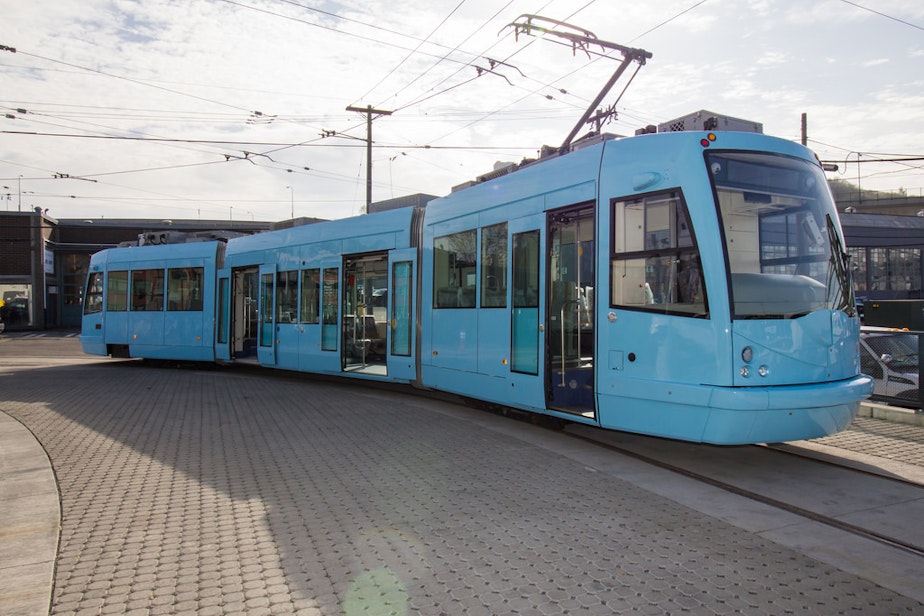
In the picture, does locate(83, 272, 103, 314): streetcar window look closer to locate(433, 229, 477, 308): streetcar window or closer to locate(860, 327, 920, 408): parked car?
locate(433, 229, 477, 308): streetcar window

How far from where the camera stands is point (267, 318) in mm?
14641

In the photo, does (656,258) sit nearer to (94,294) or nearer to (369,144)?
(94,294)

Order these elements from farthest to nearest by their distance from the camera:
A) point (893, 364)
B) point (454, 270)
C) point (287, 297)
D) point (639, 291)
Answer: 1. point (287, 297)
2. point (454, 270)
3. point (893, 364)
4. point (639, 291)

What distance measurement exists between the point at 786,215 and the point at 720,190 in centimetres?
75

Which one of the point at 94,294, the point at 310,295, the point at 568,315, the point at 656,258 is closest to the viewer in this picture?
the point at 656,258

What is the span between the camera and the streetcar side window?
597 centimetres

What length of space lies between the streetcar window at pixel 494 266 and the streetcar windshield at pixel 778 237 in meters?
3.00

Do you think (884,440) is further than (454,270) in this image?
No


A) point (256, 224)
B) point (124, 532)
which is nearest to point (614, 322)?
point (124, 532)

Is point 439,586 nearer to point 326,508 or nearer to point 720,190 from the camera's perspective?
point 326,508

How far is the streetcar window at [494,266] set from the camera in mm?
8414

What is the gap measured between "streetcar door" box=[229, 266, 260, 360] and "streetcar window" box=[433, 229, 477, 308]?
7330mm

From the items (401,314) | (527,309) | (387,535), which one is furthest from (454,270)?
(387,535)

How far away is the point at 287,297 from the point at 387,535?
33.2ft
